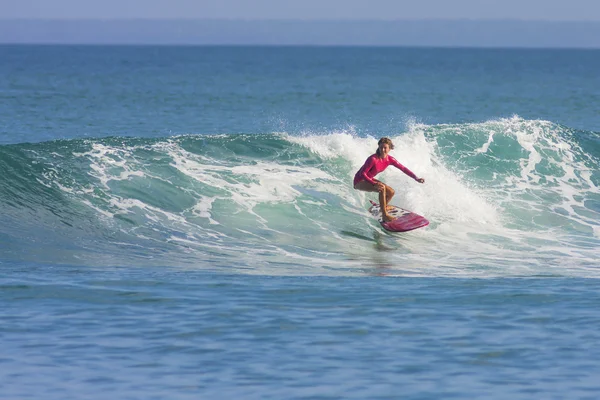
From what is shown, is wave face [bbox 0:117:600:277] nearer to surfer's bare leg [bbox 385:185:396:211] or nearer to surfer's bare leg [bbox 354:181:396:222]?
surfer's bare leg [bbox 354:181:396:222]

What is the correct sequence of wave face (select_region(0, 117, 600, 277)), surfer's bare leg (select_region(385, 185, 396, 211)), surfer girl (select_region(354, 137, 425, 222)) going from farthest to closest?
surfer's bare leg (select_region(385, 185, 396, 211)) < surfer girl (select_region(354, 137, 425, 222)) < wave face (select_region(0, 117, 600, 277))

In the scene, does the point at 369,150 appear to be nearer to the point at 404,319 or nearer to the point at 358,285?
the point at 358,285

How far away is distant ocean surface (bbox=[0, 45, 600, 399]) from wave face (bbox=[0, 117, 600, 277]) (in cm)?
6

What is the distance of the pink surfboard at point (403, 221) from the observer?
1859 centimetres

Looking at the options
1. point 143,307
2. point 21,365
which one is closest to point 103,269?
point 143,307

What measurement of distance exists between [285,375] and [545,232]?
35.7 feet

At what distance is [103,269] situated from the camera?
1522 cm

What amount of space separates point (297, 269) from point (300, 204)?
5.31 meters

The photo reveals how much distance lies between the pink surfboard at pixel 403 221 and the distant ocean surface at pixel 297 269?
0.22m

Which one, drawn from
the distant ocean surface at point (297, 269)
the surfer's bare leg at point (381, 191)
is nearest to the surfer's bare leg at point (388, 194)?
the surfer's bare leg at point (381, 191)

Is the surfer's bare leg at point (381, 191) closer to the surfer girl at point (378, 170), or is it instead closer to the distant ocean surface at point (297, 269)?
the surfer girl at point (378, 170)

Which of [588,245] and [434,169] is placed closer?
[588,245]

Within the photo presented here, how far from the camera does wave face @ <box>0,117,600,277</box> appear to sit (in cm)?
1678

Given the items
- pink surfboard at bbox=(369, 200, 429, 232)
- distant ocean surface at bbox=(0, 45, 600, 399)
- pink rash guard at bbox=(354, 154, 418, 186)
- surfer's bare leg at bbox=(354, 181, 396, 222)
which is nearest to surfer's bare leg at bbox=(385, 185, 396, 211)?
surfer's bare leg at bbox=(354, 181, 396, 222)
